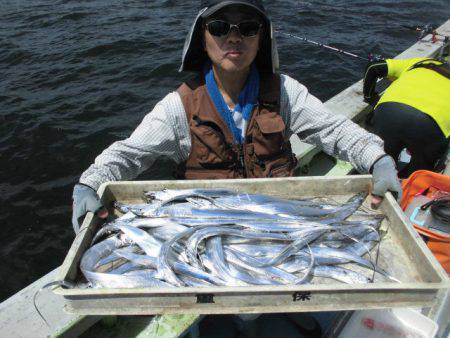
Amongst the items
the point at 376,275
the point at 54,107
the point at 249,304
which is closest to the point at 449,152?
the point at 376,275

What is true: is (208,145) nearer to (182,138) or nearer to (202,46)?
(182,138)

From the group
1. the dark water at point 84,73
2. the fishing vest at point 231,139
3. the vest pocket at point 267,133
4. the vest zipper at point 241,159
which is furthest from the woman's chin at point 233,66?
the dark water at point 84,73

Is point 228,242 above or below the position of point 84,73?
above

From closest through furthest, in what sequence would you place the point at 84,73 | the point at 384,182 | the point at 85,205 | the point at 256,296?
the point at 256,296, the point at 85,205, the point at 384,182, the point at 84,73

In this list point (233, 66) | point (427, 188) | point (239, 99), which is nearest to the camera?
point (233, 66)

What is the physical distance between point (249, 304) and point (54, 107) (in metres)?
8.00

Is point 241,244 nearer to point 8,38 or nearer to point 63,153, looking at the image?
point 63,153

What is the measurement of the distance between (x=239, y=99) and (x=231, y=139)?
0.33 metres

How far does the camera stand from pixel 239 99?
3125 millimetres

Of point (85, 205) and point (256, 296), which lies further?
point (85, 205)

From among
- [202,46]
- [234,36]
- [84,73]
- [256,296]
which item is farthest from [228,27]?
[84,73]

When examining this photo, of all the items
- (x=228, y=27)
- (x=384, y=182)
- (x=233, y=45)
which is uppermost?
(x=228, y=27)

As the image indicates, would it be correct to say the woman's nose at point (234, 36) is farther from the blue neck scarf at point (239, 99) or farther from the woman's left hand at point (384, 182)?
the woman's left hand at point (384, 182)

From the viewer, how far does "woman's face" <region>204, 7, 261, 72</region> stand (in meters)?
2.75
